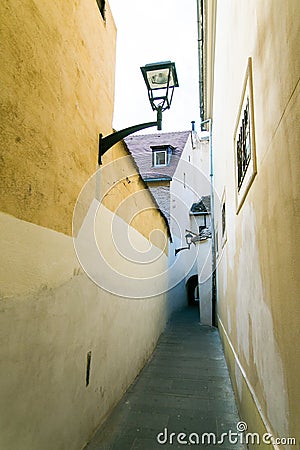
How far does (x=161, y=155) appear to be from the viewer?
1064cm

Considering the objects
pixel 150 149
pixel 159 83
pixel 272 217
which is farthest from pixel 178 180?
pixel 272 217

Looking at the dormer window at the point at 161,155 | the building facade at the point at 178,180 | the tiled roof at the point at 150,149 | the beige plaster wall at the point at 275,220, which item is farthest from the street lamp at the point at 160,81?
the dormer window at the point at 161,155

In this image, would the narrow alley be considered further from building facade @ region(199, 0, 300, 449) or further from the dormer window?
the dormer window

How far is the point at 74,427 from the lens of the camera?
1928 mm

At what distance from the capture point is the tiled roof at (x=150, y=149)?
404 inches

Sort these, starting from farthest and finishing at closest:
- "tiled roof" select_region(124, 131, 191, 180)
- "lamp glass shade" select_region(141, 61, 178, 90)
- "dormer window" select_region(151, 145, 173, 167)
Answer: "dormer window" select_region(151, 145, 173, 167)
"tiled roof" select_region(124, 131, 191, 180)
"lamp glass shade" select_region(141, 61, 178, 90)

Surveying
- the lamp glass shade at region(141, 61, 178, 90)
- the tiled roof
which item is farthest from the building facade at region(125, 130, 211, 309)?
the lamp glass shade at region(141, 61, 178, 90)

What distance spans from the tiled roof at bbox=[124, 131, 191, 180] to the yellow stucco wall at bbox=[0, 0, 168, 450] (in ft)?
24.2

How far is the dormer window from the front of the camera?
34.6 ft

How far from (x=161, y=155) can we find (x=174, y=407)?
8.87 metres

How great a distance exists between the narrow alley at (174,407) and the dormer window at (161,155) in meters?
7.19

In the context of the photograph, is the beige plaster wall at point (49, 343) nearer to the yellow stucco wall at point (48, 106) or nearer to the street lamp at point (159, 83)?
the yellow stucco wall at point (48, 106)

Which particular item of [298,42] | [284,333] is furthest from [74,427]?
[298,42]

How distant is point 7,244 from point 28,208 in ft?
0.80
